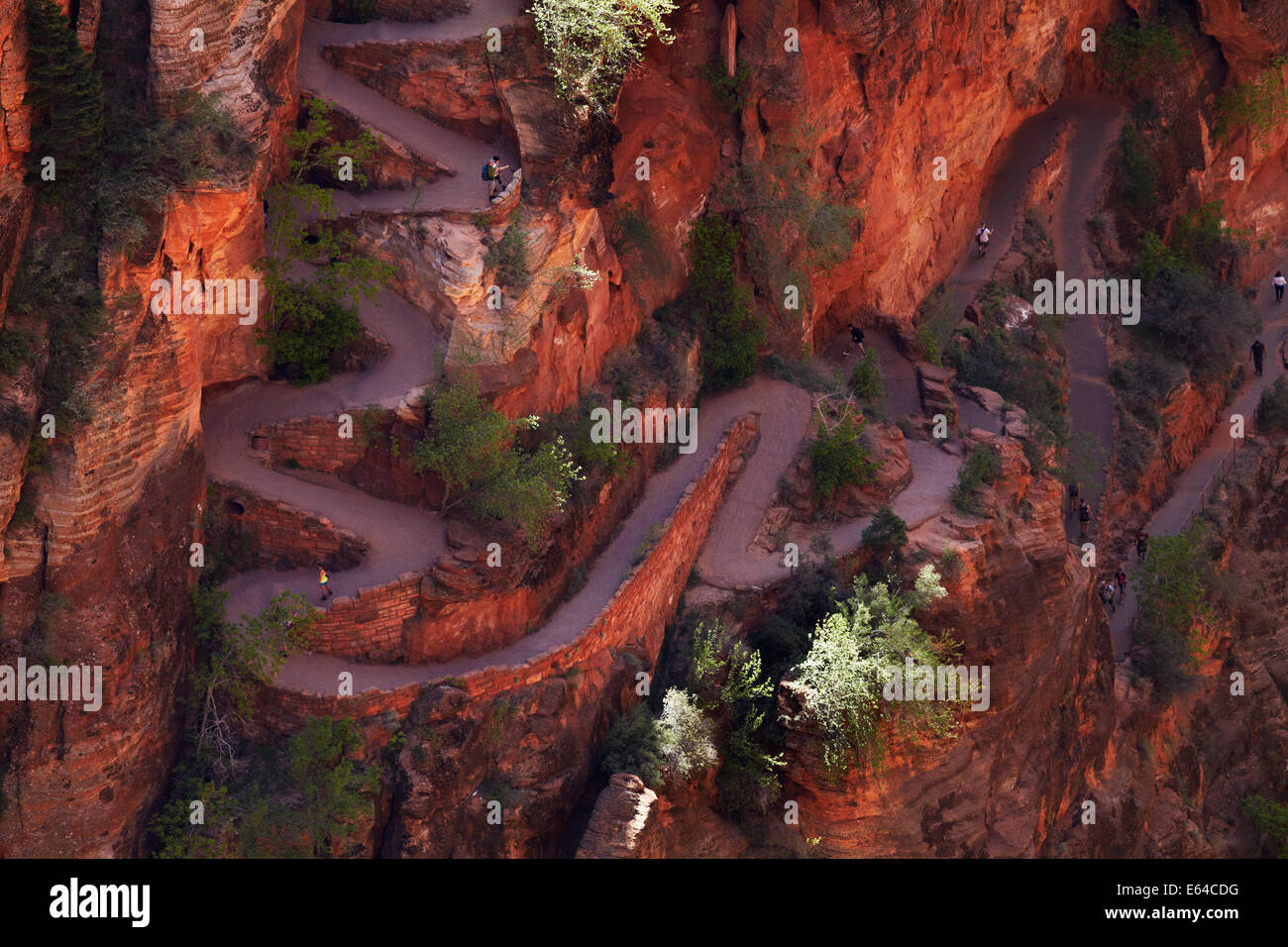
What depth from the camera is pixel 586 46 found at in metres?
32.2

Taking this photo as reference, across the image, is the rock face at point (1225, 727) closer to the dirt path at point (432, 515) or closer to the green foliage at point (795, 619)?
the dirt path at point (432, 515)

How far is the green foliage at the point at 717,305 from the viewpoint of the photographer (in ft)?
122

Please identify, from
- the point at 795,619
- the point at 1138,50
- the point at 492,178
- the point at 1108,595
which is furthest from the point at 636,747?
the point at 1138,50

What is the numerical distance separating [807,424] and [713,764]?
8.16 meters

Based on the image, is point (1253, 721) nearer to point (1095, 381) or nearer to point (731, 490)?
point (1095, 381)

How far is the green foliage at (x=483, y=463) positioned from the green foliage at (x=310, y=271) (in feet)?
7.38

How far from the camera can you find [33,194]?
86.0ft

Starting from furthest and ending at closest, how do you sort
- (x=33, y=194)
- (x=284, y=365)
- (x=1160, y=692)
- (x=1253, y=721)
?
(x=1253, y=721) → (x=1160, y=692) → (x=284, y=365) → (x=33, y=194)

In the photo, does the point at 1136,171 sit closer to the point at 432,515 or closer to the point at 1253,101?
the point at 1253,101

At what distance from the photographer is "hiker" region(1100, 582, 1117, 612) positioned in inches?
1665

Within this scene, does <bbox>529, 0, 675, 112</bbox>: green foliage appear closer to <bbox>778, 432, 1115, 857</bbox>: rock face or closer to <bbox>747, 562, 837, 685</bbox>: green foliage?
<bbox>747, 562, 837, 685</bbox>: green foliage

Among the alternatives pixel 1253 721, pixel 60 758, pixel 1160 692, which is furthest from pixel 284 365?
pixel 1253 721

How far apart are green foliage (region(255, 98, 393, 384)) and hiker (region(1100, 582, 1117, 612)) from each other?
18.8m

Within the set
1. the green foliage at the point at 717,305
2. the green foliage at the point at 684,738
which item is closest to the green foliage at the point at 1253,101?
the green foliage at the point at 717,305
